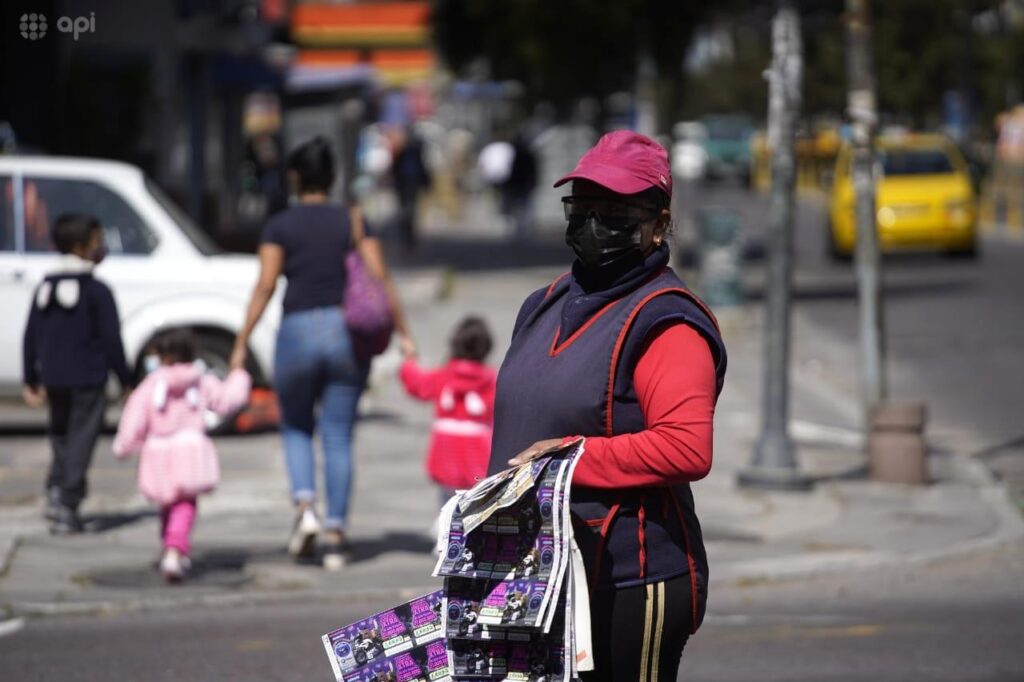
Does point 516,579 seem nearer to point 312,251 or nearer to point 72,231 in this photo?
point 312,251

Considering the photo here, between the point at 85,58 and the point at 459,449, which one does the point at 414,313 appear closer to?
the point at 85,58

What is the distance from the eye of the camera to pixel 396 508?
404 inches

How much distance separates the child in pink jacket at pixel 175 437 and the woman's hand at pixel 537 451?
457cm

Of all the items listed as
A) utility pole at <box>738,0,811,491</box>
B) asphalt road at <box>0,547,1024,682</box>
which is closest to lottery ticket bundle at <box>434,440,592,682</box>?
asphalt road at <box>0,547,1024,682</box>

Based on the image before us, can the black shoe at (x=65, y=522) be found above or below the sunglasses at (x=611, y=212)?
below

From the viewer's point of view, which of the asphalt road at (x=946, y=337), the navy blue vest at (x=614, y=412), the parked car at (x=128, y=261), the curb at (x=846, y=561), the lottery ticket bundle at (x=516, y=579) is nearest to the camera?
the lottery ticket bundle at (x=516, y=579)

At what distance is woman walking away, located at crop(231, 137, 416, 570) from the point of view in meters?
8.17

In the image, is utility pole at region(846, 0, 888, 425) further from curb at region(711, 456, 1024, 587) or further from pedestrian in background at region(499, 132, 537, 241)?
pedestrian in background at region(499, 132, 537, 241)

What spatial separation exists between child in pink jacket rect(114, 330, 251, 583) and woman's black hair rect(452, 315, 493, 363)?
0.97 m

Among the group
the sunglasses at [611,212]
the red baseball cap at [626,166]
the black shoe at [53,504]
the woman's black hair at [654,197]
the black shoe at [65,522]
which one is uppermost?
the red baseball cap at [626,166]

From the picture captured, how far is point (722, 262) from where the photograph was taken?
65.3ft

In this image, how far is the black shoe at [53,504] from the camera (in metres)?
9.27

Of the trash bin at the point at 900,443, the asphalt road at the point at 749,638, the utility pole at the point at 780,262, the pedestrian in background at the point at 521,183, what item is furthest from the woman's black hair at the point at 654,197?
the pedestrian in background at the point at 521,183

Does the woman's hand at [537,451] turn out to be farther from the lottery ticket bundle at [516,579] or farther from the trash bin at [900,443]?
the trash bin at [900,443]
